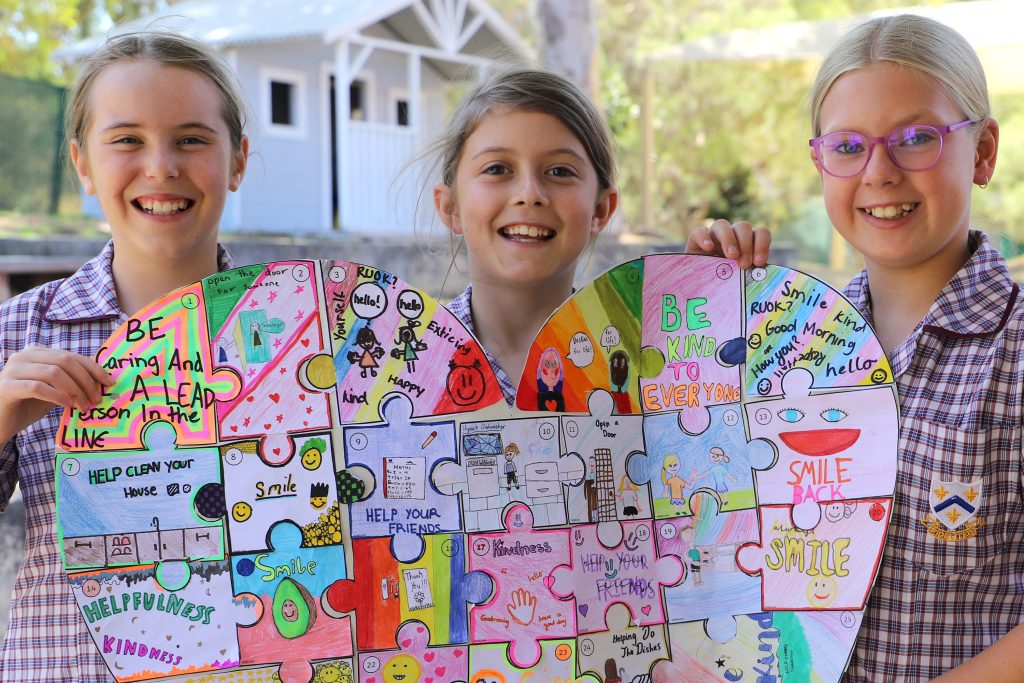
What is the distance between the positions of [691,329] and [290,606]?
876 mm

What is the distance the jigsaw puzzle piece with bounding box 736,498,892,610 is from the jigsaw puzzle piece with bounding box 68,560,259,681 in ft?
2.97

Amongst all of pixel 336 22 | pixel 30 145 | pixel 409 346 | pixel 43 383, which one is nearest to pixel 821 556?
pixel 409 346

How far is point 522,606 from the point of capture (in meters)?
1.68

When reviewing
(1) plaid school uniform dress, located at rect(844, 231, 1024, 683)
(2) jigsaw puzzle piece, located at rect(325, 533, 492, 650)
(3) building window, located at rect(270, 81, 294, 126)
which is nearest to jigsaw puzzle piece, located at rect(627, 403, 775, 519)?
(1) plaid school uniform dress, located at rect(844, 231, 1024, 683)

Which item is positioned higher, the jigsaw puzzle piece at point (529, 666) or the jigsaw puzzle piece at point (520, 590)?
the jigsaw puzzle piece at point (520, 590)

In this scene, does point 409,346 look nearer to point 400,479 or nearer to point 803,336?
point 400,479

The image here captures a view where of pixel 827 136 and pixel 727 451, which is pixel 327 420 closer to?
pixel 727 451

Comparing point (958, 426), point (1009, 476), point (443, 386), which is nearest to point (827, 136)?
point (958, 426)

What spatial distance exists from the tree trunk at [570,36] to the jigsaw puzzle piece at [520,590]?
676cm

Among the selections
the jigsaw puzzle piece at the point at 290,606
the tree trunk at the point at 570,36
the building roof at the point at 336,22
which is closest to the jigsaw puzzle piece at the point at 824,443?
the jigsaw puzzle piece at the point at 290,606

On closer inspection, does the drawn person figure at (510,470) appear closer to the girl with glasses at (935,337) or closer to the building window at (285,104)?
the girl with glasses at (935,337)

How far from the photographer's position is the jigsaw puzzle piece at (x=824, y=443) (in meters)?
1.63

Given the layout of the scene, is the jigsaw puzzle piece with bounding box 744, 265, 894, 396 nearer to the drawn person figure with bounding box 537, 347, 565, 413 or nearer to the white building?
the drawn person figure with bounding box 537, 347, 565, 413

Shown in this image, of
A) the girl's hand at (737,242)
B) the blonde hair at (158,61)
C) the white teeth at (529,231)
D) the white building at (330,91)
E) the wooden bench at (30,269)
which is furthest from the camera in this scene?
the white building at (330,91)
